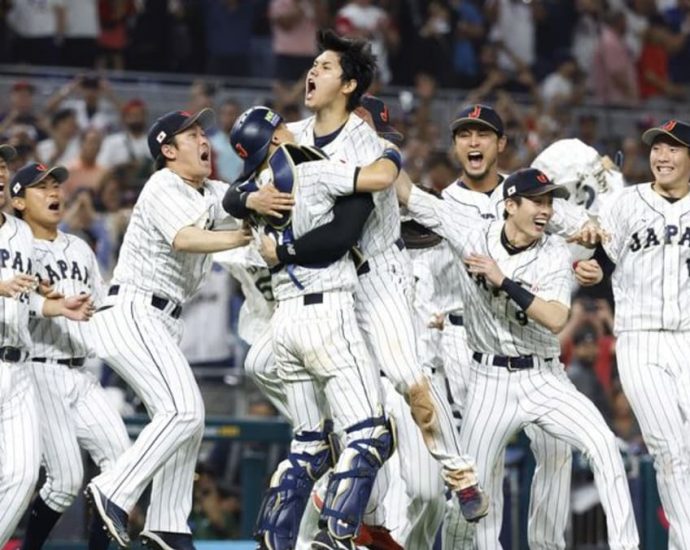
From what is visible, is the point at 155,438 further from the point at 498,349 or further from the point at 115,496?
the point at 498,349

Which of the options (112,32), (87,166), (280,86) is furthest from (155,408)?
(112,32)

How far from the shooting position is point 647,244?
8641 mm

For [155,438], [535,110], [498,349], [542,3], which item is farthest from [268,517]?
[542,3]

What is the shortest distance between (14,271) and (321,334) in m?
1.61

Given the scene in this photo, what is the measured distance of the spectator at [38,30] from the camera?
14648mm

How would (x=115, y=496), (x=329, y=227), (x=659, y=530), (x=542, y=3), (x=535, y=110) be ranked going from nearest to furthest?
(x=329, y=227), (x=115, y=496), (x=659, y=530), (x=535, y=110), (x=542, y=3)

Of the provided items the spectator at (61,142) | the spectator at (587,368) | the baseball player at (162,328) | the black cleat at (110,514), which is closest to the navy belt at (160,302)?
the baseball player at (162,328)

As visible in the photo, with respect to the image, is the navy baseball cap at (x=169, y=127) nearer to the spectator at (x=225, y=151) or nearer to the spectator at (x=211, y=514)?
the spectator at (x=211, y=514)

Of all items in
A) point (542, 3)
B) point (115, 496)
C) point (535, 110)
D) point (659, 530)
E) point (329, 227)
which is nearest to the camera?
point (329, 227)

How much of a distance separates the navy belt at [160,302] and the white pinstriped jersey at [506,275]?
4.22ft

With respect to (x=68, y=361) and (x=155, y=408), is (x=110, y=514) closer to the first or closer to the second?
(x=155, y=408)

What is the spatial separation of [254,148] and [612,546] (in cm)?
244

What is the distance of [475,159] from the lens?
912 centimetres

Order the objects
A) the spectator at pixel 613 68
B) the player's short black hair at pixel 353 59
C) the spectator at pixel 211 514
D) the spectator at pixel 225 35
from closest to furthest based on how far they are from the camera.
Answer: the player's short black hair at pixel 353 59 < the spectator at pixel 211 514 < the spectator at pixel 225 35 < the spectator at pixel 613 68
